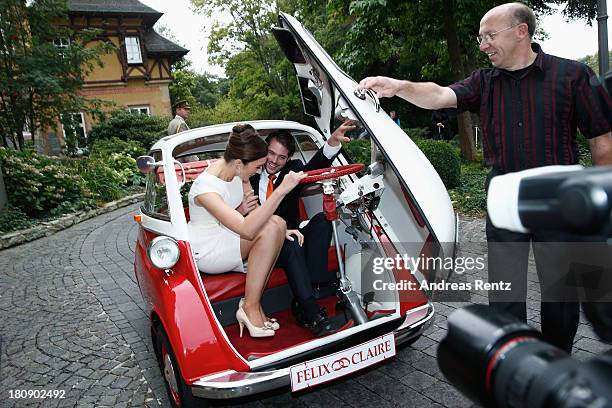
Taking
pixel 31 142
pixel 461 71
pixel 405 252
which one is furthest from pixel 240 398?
pixel 31 142

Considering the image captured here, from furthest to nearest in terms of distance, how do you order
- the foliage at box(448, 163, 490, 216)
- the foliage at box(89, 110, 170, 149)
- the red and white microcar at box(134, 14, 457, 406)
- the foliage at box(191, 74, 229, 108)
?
the foliage at box(191, 74, 229, 108) → the foliage at box(89, 110, 170, 149) → the foliage at box(448, 163, 490, 216) → the red and white microcar at box(134, 14, 457, 406)

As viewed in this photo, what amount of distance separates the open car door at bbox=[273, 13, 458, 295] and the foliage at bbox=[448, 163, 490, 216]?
4.57 m

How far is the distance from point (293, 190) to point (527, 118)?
176 centimetres

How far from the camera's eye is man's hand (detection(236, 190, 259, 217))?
325 centimetres

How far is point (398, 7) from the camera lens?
9.92m

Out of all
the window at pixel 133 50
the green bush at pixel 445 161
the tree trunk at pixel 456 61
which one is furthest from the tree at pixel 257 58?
the green bush at pixel 445 161

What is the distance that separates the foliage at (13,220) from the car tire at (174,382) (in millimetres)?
6934

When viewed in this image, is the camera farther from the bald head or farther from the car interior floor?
the car interior floor

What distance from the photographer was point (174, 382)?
2604 millimetres

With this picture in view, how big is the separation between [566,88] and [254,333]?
2265 millimetres

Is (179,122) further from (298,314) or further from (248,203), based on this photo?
(298,314)

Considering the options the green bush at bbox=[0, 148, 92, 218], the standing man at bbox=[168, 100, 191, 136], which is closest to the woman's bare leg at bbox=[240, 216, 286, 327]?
the standing man at bbox=[168, 100, 191, 136]

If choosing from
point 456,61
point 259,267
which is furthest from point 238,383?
point 456,61

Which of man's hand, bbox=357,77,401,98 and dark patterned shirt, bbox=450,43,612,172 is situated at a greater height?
man's hand, bbox=357,77,401,98
